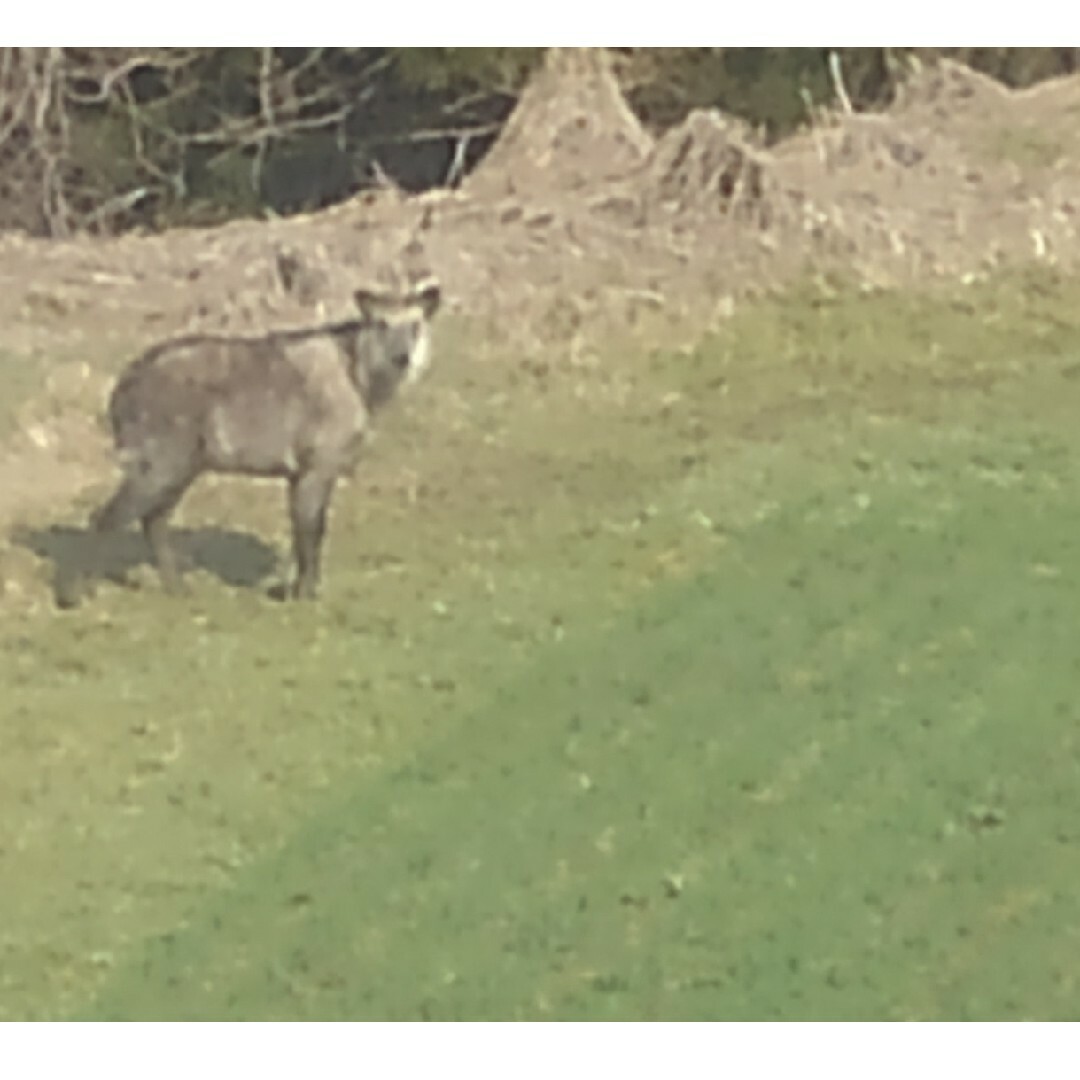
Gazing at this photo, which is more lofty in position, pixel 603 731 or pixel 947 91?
pixel 947 91

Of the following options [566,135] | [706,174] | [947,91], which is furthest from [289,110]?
[947,91]

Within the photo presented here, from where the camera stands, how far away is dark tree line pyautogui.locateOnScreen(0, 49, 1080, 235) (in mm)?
2346

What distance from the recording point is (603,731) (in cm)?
233

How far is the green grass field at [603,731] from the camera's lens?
2.30 meters

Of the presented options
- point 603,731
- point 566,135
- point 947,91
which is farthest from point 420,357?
point 947,91

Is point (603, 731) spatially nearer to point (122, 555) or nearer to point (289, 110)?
point (122, 555)

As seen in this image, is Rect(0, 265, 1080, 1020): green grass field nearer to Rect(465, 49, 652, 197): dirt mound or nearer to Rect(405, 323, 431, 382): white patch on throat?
Rect(405, 323, 431, 382): white patch on throat

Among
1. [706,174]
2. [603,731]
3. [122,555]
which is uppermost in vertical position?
[706,174]

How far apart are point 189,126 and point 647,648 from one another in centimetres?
71

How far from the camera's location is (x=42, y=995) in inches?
90.5

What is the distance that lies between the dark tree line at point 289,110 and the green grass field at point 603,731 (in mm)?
258

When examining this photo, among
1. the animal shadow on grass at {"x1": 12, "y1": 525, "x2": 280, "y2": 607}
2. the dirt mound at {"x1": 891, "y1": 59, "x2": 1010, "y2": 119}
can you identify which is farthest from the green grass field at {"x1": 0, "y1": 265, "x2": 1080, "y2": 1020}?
the dirt mound at {"x1": 891, "y1": 59, "x2": 1010, "y2": 119}

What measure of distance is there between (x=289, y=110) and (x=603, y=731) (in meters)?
0.71

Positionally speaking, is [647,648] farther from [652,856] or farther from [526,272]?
[526,272]
